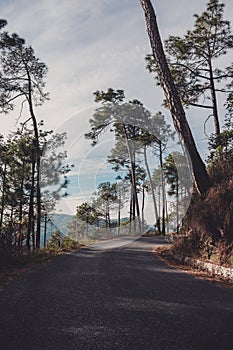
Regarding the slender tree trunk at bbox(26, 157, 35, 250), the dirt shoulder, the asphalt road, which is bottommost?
the dirt shoulder

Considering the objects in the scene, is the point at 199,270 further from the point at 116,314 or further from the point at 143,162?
the point at 143,162

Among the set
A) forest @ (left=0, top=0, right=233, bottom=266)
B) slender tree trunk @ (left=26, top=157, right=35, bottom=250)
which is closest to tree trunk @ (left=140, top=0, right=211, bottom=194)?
forest @ (left=0, top=0, right=233, bottom=266)

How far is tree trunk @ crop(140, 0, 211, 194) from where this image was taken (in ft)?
30.6

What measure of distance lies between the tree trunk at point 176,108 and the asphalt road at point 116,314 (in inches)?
146

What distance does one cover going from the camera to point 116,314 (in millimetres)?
3887

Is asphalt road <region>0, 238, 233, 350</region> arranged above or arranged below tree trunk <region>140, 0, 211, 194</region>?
below

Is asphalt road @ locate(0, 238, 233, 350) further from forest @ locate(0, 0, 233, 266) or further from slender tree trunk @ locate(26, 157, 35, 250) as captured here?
slender tree trunk @ locate(26, 157, 35, 250)

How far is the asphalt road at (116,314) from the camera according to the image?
3020 mm

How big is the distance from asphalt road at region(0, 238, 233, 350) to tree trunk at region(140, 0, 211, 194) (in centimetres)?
371

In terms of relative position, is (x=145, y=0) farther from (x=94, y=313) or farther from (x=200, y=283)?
(x=94, y=313)

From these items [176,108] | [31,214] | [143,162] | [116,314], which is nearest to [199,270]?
[116,314]

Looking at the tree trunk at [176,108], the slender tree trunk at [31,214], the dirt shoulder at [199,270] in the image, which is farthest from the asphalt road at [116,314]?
the slender tree trunk at [31,214]

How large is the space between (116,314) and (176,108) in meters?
7.59

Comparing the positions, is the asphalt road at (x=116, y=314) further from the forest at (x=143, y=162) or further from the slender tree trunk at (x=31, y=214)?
the slender tree trunk at (x=31, y=214)
